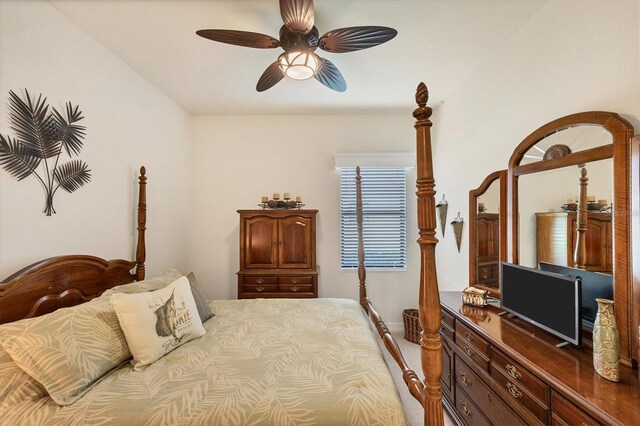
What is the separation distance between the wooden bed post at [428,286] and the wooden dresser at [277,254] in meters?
2.16

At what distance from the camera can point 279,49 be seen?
223cm

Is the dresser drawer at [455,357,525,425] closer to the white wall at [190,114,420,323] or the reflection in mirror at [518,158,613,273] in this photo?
the reflection in mirror at [518,158,613,273]

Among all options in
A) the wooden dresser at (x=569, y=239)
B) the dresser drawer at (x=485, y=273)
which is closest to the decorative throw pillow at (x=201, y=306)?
the dresser drawer at (x=485, y=273)

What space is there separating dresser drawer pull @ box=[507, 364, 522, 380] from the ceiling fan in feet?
6.13

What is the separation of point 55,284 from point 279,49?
2.22 meters

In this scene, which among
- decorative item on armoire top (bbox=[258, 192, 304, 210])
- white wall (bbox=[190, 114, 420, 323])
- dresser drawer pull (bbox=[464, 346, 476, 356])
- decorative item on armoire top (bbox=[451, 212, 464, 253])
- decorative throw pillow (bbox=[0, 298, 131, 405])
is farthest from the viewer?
white wall (bbox=[190, 114, 420, 323])

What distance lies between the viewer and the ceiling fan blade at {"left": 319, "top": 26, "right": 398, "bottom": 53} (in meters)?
1.60

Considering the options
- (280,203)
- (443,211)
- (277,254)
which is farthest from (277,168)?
(443,211)

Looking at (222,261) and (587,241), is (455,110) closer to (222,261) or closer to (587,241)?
(587,241)

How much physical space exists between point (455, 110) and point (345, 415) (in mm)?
3024

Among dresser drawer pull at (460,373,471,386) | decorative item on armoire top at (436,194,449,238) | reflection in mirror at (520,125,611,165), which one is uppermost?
reflection in mirror at (520,125,611,165)

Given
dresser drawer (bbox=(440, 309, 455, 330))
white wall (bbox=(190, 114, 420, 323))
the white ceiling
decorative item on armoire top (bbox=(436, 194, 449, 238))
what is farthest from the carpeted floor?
the white ceiling

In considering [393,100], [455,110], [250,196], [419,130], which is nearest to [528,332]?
[419,130]

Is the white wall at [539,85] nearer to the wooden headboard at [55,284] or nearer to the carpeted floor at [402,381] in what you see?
the carpeted floor at [402,381]
